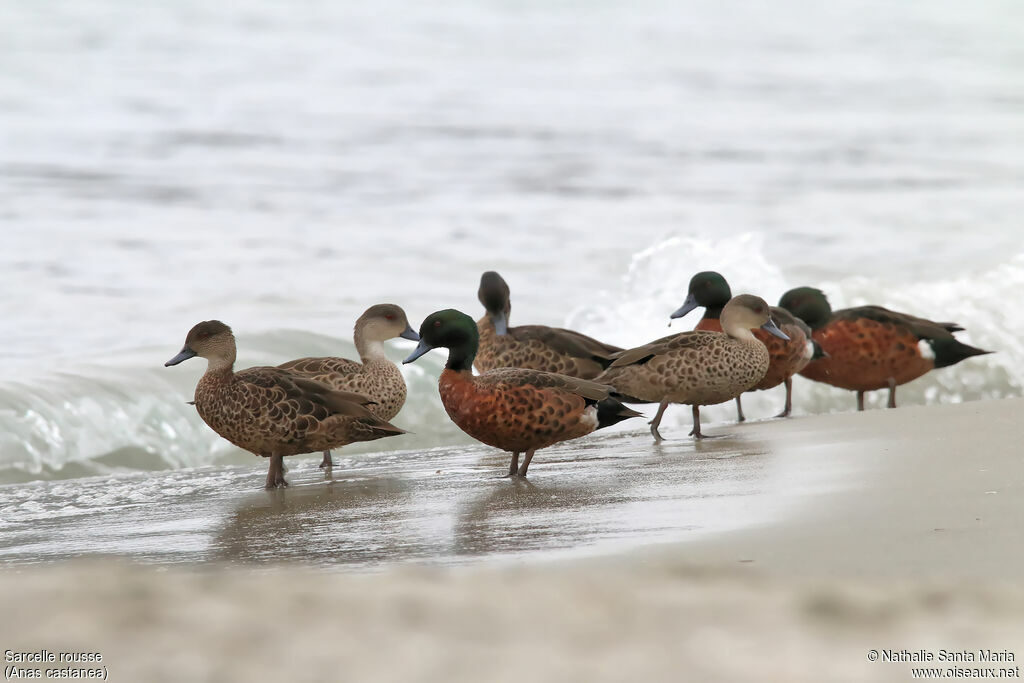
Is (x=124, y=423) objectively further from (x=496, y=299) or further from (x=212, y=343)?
(x=496, y=299)

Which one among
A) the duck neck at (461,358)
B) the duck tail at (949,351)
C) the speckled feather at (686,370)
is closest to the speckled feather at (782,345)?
the speckled feather at (686,370)

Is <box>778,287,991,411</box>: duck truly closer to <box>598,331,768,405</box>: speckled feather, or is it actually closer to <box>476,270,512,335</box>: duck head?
<box>598,331,768,405</box>: speckled feather

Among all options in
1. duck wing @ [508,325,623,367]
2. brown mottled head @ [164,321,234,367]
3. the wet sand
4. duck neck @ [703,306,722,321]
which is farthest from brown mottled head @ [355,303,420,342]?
the wet sand

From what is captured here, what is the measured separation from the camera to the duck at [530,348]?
7676 mm

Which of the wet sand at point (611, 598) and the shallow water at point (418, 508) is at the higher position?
the wet sand at point (611, 598)

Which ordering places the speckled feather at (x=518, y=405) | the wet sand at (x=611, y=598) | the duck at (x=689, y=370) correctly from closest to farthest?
the wet sand at (x=611, y=598)
the speckled feather at (x=518, y=405)
the duck at (x=689, y=370)

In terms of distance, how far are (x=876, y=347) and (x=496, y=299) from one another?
2788 mm

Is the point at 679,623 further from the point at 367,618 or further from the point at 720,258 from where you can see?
the point at 720,258

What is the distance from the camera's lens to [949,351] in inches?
348

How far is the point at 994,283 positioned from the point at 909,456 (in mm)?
9079

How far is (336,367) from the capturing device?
699 centimetres

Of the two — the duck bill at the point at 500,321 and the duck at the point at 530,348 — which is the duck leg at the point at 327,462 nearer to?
the duck at the point at 530,348

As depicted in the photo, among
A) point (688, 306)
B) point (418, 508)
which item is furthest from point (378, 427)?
point (688, 306)

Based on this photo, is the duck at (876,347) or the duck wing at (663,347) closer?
the duck wing at (663,347)
